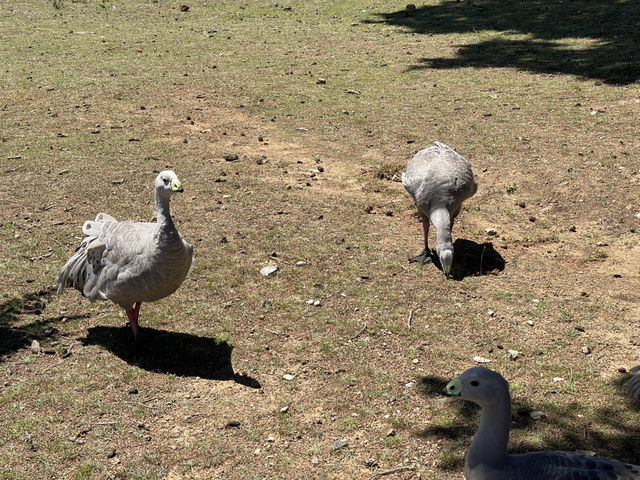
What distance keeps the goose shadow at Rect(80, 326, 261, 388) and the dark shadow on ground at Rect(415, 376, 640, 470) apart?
1.96 metres

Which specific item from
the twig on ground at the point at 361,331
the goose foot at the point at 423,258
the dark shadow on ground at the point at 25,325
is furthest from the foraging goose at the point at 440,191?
the dark shadow on ground at the point at 25,325

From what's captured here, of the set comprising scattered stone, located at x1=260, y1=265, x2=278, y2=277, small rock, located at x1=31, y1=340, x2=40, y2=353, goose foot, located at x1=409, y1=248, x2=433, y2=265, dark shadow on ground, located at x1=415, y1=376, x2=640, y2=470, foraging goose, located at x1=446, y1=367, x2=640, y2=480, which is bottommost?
dark shadow on ground, located at x1=415, y1=376, x2=640, y2=470

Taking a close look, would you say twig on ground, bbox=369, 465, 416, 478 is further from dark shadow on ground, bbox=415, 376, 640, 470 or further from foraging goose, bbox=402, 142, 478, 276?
foraging goose, bbox=402, 142, 478, 276

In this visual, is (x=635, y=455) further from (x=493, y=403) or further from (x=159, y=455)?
(x=159, y=455)

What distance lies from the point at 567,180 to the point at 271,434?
22.4 ft

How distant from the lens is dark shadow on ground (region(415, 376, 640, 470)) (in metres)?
5.74

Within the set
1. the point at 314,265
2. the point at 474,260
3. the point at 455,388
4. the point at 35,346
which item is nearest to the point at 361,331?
the point at 314,265

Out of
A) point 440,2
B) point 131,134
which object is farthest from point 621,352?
point 440,2

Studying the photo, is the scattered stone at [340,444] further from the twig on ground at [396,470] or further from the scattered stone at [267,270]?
the scattered stone at [267,270]

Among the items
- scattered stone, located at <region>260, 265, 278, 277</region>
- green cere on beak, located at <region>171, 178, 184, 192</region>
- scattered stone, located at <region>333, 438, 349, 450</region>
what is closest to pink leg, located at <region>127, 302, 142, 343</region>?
green cere on beak, located at <region>171, 178, 184, 192</region>

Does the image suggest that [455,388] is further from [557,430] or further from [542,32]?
[542,32]

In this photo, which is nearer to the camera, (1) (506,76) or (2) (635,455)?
(2) (635,455)

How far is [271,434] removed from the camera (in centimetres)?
615

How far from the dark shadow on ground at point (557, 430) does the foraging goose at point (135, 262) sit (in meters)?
2.90
